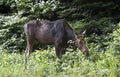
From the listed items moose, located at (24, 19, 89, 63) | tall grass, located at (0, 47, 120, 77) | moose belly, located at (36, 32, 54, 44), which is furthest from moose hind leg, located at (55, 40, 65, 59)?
moose belly, located at (36, 32, 54, 44)

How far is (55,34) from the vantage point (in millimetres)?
12688

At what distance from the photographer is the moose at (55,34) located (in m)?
12.5

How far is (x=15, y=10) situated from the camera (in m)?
18.4

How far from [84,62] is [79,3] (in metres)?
5.76

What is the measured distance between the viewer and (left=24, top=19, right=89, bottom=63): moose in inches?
490

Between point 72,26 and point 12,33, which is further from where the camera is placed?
point 12,33

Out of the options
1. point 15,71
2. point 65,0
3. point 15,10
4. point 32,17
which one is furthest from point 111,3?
point 15,71

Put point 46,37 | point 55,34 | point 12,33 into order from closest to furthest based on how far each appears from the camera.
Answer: point 55,34
point 46,37
point 12,33

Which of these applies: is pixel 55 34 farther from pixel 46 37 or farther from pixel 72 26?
pixel 72 26

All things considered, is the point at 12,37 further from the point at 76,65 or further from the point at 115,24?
the point at 76,65

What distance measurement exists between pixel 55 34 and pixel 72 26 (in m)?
2.95

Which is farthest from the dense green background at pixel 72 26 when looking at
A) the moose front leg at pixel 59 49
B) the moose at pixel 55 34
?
the moose at pixel 55 34

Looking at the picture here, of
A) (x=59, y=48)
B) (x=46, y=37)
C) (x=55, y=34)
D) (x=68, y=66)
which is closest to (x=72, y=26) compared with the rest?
(x=46, y=37)

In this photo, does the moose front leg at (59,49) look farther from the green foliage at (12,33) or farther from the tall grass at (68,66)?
the green foliage at (12,33)
